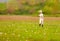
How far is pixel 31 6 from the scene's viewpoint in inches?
1523

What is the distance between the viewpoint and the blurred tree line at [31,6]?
37.4 m

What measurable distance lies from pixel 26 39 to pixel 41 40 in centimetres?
84

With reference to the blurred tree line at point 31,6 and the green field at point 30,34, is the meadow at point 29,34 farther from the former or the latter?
the blurred tree line at point 31,6

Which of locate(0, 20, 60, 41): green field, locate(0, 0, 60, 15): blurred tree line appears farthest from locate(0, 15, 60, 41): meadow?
locate(0, 0, 60, 15): blurred tree line

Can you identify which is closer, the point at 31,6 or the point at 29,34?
the point at 29,34

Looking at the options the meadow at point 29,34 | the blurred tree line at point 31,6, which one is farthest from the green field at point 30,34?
the blurred tree line at point 31,6

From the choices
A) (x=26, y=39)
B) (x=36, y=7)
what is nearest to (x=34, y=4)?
(x=36, y=7)

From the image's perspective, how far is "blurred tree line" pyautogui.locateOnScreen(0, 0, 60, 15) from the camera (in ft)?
123

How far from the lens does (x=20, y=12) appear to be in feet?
123

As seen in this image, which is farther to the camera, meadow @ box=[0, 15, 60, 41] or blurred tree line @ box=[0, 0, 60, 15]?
blurred tree line @ box=[0, 0, 60, 15]

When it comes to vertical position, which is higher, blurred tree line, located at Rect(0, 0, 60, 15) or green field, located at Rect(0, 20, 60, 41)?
green field, located at Rect(0, 20, 60, 41)

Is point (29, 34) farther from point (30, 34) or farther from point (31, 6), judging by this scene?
point (31, 6)

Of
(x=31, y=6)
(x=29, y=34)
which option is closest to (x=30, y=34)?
(x=29, y=34)

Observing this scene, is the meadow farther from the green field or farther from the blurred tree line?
the blurred tree line
